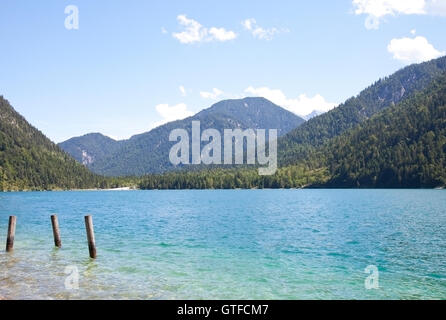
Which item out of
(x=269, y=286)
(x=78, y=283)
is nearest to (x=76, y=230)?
(x=78, y=283)

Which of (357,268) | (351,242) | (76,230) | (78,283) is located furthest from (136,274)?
(76,230)

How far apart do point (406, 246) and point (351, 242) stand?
19.3 ft

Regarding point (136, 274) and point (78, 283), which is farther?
point (136, 274)

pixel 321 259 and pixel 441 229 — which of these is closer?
pixel 321 259

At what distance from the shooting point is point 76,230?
199 feet

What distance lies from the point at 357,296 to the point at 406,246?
21.7 metres

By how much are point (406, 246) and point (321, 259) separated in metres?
12.0

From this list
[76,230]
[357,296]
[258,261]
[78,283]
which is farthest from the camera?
[76,230]

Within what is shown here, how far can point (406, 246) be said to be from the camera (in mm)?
43312
